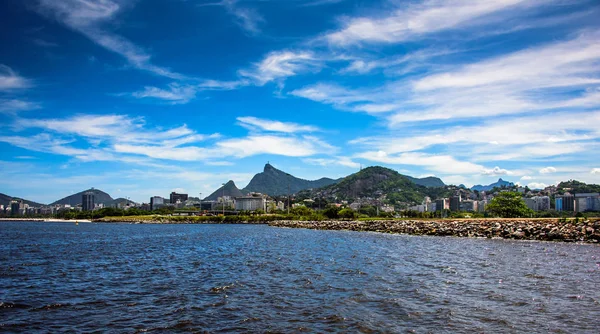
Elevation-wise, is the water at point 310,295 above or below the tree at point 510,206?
below

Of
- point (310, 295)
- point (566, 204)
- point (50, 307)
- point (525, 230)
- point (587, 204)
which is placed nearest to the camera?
point (50, 307)

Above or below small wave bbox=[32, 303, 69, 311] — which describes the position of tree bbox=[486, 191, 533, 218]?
above

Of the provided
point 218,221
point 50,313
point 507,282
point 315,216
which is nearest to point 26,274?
point 50,313

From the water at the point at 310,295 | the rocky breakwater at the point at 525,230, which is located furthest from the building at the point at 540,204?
the water at the point at 310,295

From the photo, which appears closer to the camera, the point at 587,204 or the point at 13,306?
the point at 13,306

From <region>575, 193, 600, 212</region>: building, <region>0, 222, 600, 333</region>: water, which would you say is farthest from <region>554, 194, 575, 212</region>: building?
<region>0, 222, 600, 333</region>: water

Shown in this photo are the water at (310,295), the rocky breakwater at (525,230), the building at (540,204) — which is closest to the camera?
the water at (310,295)

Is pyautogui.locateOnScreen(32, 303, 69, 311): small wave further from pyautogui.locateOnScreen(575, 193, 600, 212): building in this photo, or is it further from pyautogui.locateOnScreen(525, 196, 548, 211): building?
pyautogui.locateOnScreen(525, 196, 548, 211): building

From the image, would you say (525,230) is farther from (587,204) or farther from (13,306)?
(587,204)

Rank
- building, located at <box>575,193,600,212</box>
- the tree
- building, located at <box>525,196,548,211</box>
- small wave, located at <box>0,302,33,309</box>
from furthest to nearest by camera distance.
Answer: building, located at <box>525,196,548,211</box>
building, located at <box>575,193,600,212</box>
the tree
small wave, located at <box>0,302,33,309</box>

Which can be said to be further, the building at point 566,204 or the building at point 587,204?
the building at point 566,204

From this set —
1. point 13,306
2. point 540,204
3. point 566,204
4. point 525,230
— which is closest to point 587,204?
point 566,204

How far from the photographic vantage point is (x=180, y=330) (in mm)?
13695

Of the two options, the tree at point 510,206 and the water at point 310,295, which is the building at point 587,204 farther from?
the water at point 310,295
